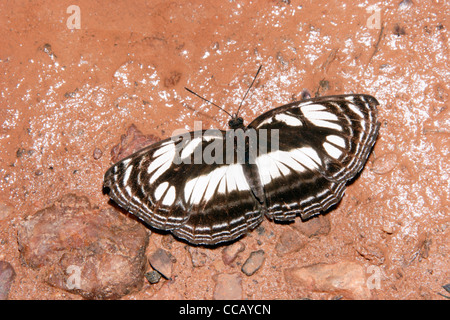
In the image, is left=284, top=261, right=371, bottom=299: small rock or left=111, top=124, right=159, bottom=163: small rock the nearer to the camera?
left=284, top=261, right=371, bottom=299: small rock

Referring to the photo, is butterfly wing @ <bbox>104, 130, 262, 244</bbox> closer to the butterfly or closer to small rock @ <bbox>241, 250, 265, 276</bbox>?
the butterfly

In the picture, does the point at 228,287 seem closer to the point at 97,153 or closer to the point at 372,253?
the point at 372,253

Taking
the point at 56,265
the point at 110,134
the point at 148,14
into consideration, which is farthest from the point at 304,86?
the point at 56,265

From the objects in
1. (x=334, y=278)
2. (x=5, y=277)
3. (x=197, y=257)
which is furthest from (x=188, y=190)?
(x=5, y=277)

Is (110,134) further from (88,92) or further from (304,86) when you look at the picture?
(304,86)

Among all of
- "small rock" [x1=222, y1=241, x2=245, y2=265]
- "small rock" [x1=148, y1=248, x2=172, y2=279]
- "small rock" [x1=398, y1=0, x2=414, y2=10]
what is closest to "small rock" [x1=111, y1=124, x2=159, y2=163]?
"small rock" [x1=148, y1=248, x2=172, y2=279]
